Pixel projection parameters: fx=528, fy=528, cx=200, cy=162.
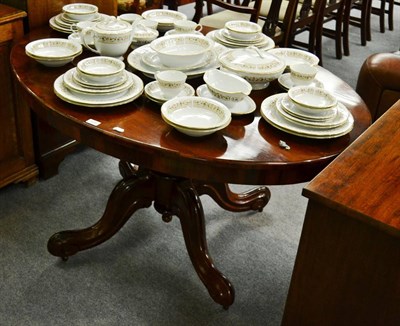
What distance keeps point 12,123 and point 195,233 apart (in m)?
0.85

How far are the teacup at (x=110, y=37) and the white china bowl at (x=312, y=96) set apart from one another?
1.73 ft

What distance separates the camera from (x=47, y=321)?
1.60 metres

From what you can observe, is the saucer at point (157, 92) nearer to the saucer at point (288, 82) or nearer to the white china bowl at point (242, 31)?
the saucer at point (288, 82)

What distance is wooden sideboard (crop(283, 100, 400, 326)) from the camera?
3.14 feet

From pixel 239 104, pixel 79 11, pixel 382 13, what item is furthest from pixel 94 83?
pixel 382 13

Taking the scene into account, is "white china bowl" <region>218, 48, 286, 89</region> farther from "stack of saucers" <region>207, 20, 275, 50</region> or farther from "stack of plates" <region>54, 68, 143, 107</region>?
"stack of plates" <region>54, 68, 143, 107</region>

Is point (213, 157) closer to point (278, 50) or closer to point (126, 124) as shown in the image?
point (126, 124)

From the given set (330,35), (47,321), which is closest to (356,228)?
(47,321)

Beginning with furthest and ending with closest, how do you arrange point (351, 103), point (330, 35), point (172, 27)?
point (330, 35), point (172, 27), point (351, 103)

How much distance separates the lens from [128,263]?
1.84 metres

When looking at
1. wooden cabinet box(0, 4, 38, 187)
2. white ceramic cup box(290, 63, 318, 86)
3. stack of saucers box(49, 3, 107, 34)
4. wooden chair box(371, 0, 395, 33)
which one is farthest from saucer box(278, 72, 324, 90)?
wooden chair box(371, 0, 395, 33)

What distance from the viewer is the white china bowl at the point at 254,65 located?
1.49m

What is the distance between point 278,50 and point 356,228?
873mm

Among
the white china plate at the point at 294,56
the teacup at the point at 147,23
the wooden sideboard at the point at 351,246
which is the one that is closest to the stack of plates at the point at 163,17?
the teacup at the point at 147,23
